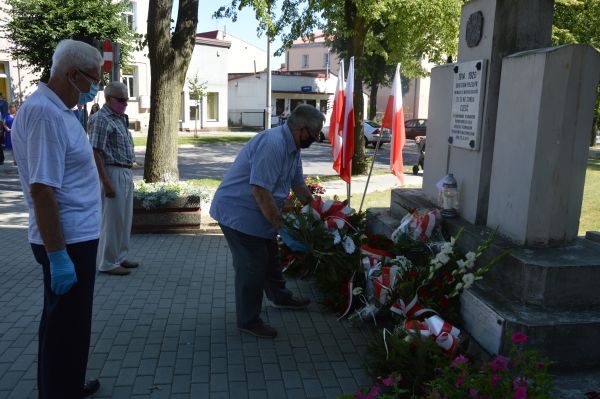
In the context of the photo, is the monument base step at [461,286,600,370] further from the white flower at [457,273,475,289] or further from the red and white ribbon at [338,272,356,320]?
the red and white ribbon at [338,272,356,320]

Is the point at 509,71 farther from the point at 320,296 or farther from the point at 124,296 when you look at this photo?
the point at 124,296

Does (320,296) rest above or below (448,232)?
below

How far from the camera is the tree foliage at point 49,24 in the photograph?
62.8ft

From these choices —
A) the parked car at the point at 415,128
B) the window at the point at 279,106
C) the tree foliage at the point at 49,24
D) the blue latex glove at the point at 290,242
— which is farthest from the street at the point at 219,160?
the window at the point at 279,106

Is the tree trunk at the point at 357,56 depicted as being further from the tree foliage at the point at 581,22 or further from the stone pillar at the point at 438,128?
the tree foliage at the point at 581,22

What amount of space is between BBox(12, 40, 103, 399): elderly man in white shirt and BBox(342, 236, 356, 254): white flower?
7.83 feet

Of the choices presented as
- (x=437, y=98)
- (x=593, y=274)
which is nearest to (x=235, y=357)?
(x=593, y=274)

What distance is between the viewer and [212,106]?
34.4 meters

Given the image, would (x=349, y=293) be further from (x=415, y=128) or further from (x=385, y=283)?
(x=415, y=128)

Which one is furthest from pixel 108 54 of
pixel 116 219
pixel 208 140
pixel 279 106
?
pixel 279 106

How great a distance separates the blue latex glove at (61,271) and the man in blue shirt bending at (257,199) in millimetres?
1445

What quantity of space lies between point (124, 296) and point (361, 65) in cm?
1011

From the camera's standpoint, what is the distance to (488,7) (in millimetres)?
4453

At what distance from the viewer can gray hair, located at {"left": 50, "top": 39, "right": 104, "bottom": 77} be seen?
8.70 feet
